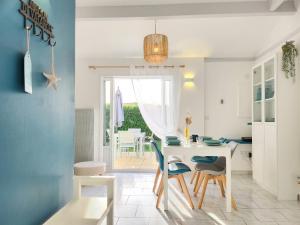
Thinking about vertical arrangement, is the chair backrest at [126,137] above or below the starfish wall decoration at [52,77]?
below

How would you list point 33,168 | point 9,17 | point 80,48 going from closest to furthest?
point 9,17
point 33,168
point 80,48

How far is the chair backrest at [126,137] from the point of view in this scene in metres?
6.71

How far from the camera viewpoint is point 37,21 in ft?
4.66

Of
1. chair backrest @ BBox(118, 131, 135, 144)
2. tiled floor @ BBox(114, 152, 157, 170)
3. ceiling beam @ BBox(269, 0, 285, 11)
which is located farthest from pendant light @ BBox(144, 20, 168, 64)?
chair backrest @ BBox(118, 131, 135, 144)

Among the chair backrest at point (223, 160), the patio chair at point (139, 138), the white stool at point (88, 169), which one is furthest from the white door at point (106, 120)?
the chair backrest at point (223, 160)

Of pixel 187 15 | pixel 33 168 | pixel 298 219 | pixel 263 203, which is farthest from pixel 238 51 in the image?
pixel 33 168

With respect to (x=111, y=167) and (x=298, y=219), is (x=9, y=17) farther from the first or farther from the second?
(x=111, y=167)

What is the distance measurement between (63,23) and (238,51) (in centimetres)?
413

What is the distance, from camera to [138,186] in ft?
13.9

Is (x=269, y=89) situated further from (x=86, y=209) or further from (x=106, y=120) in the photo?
(x=86, y=209)

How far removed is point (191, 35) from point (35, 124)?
386 centimetres

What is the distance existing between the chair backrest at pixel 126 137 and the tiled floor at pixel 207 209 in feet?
8.37

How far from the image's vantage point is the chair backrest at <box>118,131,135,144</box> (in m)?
6.71

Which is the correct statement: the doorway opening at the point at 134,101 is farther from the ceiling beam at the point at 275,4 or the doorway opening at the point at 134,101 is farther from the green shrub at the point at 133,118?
the ceiling beam at the point at 275,4
